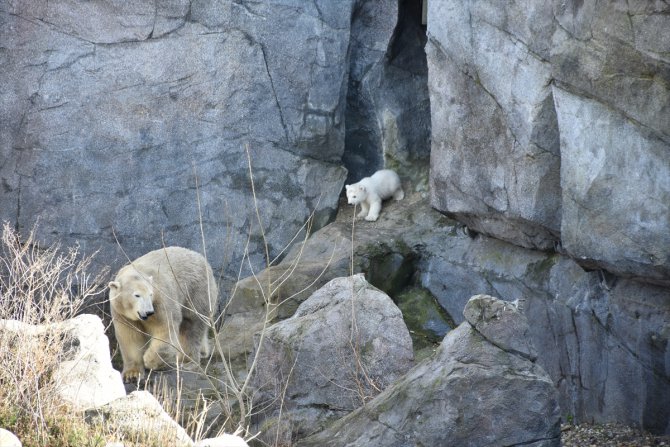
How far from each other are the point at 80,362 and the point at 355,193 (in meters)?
4.96

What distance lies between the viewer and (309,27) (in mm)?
11977

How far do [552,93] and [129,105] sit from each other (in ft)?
17.2

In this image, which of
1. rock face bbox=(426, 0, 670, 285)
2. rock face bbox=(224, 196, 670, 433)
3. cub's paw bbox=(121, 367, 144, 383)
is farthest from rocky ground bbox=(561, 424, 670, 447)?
cub's paw bbox=(121, 367, 144, 383)

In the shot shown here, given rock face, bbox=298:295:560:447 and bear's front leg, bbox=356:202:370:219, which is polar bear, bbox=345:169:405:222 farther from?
rock face, bbox=298:295:560:447

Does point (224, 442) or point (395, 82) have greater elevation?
point (395, 82)

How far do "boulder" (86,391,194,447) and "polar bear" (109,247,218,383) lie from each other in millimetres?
1830

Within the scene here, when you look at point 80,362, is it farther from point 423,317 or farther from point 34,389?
point 423,317

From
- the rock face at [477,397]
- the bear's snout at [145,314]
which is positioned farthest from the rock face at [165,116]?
the rock face at [477,397]

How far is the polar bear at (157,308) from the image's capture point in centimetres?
870

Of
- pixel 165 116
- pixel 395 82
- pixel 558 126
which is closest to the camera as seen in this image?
pixel 558 126

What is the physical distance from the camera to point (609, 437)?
813 cm

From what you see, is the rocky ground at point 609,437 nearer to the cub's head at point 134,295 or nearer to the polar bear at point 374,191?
the cub's head at point 134,295

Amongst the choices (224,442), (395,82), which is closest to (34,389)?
(224,442)

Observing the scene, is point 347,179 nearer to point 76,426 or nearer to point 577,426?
point 577,426
